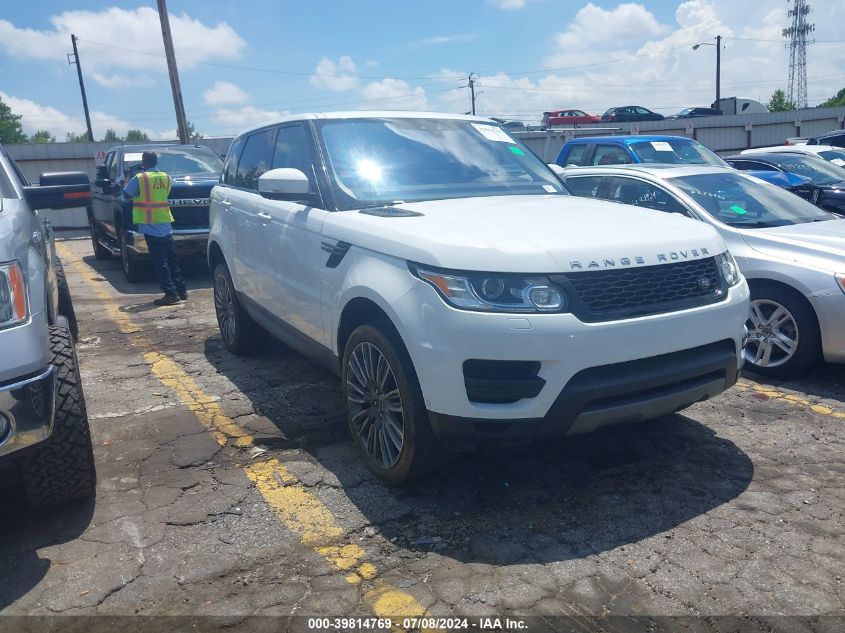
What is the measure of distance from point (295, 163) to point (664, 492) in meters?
2.90

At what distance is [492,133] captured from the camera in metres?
4.89

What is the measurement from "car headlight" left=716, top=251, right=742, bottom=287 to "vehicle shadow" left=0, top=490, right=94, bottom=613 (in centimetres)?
328

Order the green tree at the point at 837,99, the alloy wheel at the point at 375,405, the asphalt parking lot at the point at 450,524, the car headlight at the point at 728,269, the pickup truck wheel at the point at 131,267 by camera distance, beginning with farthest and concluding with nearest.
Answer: the green tree at the point at 837,99 < the pickup truck wheel at the point at 131,267 < the car headlight at the point at 728,269 < the alloy wheel at the point at 375,405 < the asphalt parking lot at the point at 450,524

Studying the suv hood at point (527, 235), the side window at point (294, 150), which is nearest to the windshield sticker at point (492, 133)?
the suv hood at point (527, 235)

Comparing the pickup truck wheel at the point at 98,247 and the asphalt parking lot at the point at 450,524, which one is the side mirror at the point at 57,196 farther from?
the pickup truck wheel at the point at 98,247

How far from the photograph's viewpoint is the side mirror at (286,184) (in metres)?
3.96

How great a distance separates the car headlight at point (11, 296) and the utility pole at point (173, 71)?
15966mm

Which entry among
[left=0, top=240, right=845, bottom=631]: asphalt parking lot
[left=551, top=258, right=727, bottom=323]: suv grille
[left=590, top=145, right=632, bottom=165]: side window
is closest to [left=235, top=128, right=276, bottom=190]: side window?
[left=0, top=240, right=845, bottom=631]: asphalt parking lot

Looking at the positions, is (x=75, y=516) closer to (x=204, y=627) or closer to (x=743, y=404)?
(x=204, y=627)

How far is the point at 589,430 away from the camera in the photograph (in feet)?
10.2

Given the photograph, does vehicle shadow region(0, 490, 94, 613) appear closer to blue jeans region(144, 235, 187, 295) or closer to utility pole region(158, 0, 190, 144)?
blue jeans region(144, 235, 187, 295)

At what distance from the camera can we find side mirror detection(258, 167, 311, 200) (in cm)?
396

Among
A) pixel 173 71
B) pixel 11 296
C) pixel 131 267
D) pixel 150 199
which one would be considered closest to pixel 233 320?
pixel 11 296

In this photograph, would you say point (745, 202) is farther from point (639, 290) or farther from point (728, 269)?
point (639, 290)
